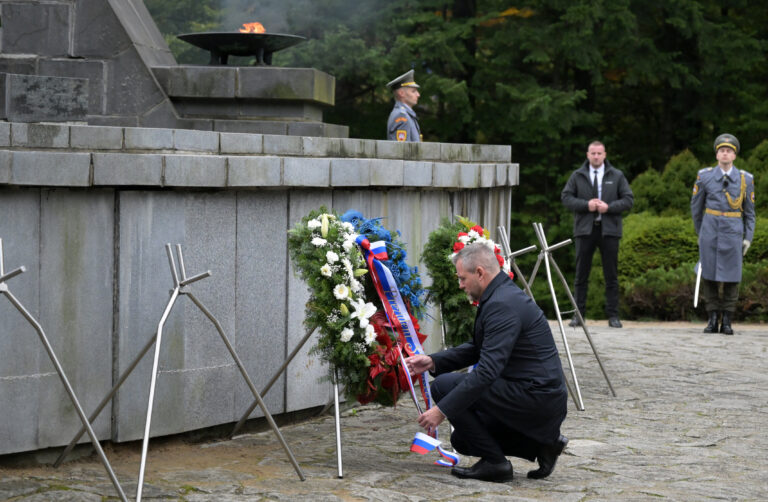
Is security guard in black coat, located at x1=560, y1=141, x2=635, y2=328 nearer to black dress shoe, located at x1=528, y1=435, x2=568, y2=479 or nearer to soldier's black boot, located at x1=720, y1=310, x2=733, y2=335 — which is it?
soldier's black boot, located at x1=720, y1=310, x2=733, y2=335

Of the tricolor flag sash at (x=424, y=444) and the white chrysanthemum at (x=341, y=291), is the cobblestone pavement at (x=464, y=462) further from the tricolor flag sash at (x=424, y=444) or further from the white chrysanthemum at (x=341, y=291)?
the white chrysanthemum at (x=341, y=291)

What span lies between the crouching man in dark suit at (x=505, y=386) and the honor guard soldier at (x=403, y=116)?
451cm

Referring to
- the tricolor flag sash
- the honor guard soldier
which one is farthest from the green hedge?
the tricolor flag sash

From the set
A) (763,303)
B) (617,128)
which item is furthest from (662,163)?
(763,303)

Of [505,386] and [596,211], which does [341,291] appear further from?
[596,211]

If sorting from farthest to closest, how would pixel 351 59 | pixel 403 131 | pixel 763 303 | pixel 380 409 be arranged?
1. pixel 351 59
2. pixel 763 303
3. pixel 403 131
4. pixel 380 409

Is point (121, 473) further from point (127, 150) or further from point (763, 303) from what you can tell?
point (763, 303)

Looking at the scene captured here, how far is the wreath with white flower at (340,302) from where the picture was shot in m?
6.41

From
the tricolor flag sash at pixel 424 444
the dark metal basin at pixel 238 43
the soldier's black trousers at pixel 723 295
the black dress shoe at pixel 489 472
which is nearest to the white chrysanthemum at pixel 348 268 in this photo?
the tricolor flag sash at pixel 424 444

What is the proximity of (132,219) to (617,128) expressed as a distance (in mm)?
20363

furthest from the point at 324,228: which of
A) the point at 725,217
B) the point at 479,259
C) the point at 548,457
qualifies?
the point at 725,217

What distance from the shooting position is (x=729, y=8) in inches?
948

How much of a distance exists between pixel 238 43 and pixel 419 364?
471 cm

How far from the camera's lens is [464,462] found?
6859 millimetres
